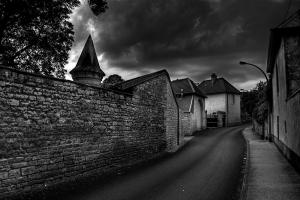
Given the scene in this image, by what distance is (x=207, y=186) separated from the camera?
24.7ft

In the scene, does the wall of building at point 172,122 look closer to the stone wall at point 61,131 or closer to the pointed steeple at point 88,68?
A: the stone wall at point 61,131

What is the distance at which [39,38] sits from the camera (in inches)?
763

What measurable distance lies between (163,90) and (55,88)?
881 centimetres

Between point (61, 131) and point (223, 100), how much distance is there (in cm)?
3815

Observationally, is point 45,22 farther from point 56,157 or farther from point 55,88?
point 56,157

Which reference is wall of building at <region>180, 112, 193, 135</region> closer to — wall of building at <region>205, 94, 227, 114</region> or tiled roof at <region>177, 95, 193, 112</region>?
tiled roof at <region>177, 95, 193, 112</region>

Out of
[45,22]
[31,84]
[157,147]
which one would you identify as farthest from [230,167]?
[45,22]

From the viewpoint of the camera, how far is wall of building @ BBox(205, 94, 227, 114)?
42406 millimetres

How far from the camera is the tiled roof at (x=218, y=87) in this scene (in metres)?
43.0

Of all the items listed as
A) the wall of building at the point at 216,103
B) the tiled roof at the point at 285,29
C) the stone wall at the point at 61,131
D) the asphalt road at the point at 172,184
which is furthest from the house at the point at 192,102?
the asphalt road at the point at 172,184

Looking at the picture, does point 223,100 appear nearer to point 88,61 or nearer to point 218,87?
point 218,87

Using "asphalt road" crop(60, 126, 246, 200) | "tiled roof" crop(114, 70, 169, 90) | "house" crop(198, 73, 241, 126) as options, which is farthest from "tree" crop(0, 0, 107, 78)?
"house" crop(198, 73, 241, 126)

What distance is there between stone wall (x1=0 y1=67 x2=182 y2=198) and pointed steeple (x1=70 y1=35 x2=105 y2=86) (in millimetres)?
8806

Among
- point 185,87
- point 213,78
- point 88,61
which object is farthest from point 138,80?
point 213,78
